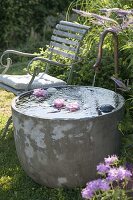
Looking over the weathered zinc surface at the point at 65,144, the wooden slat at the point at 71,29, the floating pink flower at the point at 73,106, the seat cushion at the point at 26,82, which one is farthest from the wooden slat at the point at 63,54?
the weathered zinc surface at the point at 65,144

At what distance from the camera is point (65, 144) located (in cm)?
327

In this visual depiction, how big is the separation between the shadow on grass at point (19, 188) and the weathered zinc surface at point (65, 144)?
0.27 feet

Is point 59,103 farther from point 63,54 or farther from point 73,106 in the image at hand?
point 63,54

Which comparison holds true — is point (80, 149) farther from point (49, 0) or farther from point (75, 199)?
point (49, 0)

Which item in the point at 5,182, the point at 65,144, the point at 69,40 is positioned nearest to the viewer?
the point at 65,144

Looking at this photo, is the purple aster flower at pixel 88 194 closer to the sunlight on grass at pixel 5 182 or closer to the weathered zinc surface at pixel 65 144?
the weathered zinc surface at pixel 65 144

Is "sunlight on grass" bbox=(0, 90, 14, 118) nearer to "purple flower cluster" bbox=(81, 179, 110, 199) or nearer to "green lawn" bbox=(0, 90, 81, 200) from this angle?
"green lawn" bbox=(0, 90, 81, 200)

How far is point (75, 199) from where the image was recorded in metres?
3.44

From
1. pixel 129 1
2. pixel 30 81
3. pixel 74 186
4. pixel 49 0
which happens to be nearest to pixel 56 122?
pixel 74 186

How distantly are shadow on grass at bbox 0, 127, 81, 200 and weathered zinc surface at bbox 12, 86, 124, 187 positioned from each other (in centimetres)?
8

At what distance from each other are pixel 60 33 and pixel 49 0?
4.57m

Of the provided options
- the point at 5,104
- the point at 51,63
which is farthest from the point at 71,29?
the point at 5,104

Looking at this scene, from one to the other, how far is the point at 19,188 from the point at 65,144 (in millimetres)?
750

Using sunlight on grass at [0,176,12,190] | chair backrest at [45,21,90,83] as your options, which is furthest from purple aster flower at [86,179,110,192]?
chair backrest at [45,21,90,83]
